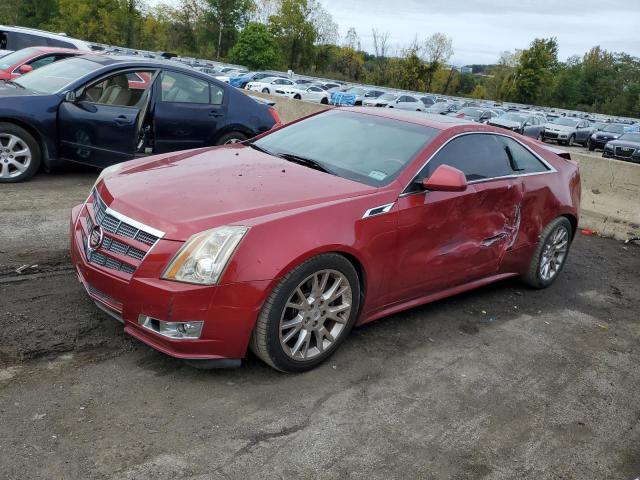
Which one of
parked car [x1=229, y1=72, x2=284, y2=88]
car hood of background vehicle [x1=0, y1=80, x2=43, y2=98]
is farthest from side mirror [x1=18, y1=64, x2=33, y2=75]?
parked car [x1=229, y1=72, x2=284, y2=88]

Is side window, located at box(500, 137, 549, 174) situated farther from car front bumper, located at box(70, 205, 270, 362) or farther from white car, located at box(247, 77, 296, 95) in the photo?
white car, located at box(247, 77, 296, 95)

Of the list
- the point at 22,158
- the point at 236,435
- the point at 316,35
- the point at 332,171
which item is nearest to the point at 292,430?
the point at 236,435

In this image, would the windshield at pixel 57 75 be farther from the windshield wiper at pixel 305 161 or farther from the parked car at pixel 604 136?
the parked car at pixel 604 136

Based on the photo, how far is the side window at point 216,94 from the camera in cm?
833

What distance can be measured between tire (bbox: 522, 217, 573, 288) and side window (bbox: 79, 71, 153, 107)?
16.4 ft

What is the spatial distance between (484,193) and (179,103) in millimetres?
4673

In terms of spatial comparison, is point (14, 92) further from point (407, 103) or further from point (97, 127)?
point (407, 103)

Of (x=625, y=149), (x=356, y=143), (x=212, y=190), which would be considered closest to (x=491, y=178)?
(x=356, y=143)

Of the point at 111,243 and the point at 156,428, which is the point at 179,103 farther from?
the point at 156,428

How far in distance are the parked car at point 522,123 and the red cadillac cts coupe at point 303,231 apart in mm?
24644

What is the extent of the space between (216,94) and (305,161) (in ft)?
14.3

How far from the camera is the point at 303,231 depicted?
11.5ft

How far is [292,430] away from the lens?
10.4 ft

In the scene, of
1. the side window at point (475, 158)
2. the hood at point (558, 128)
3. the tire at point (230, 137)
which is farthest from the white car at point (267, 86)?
the side window at point (475, 158)
